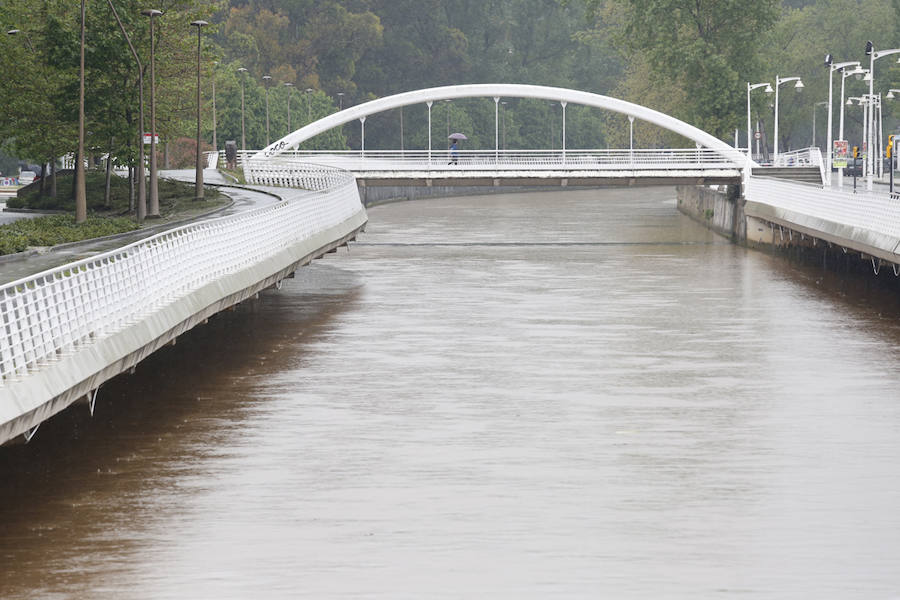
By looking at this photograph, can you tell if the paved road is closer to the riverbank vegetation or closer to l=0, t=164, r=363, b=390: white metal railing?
l=0, t=164, r=363, b=390: white metal railing

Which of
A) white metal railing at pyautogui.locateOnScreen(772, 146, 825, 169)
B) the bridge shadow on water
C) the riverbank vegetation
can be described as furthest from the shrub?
white metal railing at pyautogui.locateOnScreen(772, 146, 825, 169)

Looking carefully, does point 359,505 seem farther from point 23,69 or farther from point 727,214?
point 727,214

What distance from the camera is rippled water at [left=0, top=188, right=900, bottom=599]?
13.6 m

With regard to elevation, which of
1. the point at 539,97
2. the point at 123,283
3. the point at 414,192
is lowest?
the point at 123,283

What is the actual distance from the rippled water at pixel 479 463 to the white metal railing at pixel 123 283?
5.20ft

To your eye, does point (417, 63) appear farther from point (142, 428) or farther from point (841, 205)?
point (142, 428)

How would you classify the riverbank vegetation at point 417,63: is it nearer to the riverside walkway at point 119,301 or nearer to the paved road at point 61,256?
the paved road at point 61,256

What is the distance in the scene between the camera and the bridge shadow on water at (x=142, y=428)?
16156 millimetres

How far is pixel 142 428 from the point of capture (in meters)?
21.1

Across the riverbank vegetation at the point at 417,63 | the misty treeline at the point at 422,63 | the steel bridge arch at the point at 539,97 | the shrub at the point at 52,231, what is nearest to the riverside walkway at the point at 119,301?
the shrub at the point at 52,231

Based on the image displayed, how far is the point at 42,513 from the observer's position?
15945 mm

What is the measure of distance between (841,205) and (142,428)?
27.2 meters

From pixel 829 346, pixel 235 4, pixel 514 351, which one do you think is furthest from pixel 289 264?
pixel 235 4

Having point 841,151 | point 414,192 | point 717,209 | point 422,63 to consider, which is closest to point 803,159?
point 717,209
